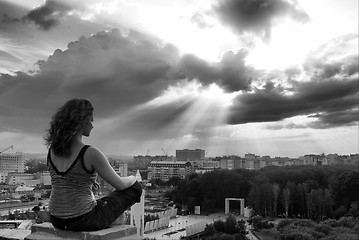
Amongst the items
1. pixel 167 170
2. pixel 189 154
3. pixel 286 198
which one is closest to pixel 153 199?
pixel 286 198

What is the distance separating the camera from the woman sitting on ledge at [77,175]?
5.71 ft

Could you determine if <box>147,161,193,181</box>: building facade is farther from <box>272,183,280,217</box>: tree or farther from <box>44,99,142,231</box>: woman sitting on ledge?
<box>44,99,142,231</box>: woman sitting on ledge

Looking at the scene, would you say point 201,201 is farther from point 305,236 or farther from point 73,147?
point 73,147

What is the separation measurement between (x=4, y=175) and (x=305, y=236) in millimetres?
52259

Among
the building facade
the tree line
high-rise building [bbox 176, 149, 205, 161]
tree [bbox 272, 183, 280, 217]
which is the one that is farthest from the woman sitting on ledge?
high-rise building [bbox 176, 149, 205, 161]

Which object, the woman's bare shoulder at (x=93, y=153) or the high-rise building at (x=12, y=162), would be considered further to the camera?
the high-rise building at (x=12, y=162)

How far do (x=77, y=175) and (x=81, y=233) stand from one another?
219 millimetres

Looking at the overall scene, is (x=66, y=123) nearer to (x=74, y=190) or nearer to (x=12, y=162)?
(x=74, y=190)

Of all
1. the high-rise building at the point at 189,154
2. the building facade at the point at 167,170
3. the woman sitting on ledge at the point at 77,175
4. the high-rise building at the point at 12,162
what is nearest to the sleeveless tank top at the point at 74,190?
the woman sitting on ledge at the point at 77,175

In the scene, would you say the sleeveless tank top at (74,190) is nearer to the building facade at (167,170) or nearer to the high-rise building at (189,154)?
the building facade at (167,170)

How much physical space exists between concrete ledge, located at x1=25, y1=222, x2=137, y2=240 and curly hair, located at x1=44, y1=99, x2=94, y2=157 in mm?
297

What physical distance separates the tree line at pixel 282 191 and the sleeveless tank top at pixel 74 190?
23425 mm

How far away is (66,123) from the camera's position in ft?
5.90

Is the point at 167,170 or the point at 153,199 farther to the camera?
the point at 167,170
